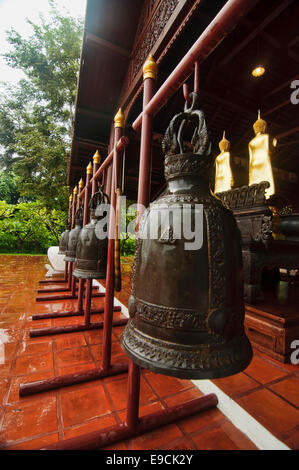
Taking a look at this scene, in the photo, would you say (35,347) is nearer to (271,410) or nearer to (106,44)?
(271,410)

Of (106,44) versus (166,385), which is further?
(106,44)

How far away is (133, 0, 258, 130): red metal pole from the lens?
869 millimetres

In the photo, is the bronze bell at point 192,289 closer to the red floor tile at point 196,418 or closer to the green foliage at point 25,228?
the red floor tile at point 196,418

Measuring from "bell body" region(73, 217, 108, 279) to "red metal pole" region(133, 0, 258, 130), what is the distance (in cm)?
148

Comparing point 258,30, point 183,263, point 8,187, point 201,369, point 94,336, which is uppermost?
point 8,187

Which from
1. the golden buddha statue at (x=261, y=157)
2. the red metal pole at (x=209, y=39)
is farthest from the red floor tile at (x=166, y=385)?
the golden buddha statue at (x=261, y=157)

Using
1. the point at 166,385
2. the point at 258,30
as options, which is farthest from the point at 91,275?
the point at 258,30

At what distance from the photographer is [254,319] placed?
2.50m

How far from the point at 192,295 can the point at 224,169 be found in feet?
13.3

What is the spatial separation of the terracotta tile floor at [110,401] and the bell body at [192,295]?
3.09 ft

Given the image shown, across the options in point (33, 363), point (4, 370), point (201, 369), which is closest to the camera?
point (201, 369)

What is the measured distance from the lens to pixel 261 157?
3559mm

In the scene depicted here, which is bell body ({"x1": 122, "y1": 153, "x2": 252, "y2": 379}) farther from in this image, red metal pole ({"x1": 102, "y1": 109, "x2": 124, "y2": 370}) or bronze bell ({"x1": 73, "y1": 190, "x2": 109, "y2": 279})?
bronze bell ({"x1": 73, "y1": 190, "x2": 109, "y2": 279})

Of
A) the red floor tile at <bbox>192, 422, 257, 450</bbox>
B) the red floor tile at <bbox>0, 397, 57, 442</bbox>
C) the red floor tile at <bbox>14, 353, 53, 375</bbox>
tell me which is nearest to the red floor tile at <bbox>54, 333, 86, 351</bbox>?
A: the red floor tile at <bbox>14, 353, 53, 375</bbox>
